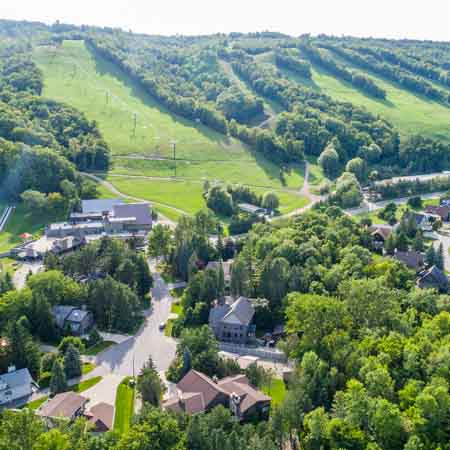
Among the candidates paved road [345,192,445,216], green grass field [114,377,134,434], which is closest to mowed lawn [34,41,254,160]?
paved road [345,192,445,216]

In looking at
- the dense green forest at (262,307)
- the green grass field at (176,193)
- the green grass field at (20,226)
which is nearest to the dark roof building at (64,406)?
the dense green forest at (262,307)

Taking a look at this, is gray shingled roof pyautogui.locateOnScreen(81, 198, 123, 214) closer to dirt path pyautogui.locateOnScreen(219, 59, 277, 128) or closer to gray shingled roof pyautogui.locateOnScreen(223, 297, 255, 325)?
gray shingled roof pyautogui.locateOnScreen(223, 297, 255, 325)

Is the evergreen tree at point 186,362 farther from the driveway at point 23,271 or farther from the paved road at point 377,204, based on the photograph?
the paved road at point 377,204

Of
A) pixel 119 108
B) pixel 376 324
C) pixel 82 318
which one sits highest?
pixel 119 108

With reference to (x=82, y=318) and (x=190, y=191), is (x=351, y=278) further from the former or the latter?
(x=190, y=191)

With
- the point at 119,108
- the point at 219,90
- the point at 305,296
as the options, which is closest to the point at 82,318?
the point at 305,296

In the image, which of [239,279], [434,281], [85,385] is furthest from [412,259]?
[85,385]

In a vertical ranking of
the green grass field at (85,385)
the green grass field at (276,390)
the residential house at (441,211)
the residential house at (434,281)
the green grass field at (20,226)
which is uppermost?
the residential house at (441,211)
